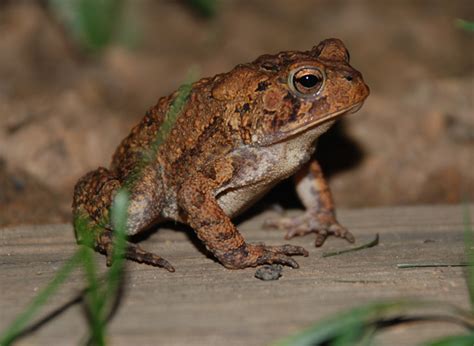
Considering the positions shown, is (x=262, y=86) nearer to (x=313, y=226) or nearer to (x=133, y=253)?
(x=313, y=226)

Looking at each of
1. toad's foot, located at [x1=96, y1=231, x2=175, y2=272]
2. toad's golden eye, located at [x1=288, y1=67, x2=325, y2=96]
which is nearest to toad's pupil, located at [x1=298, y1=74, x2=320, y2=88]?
toad's golden eye, located at [x1=288, y1=67, x2=325, y2=96]

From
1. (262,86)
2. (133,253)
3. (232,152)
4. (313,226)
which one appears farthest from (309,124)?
(133,253)

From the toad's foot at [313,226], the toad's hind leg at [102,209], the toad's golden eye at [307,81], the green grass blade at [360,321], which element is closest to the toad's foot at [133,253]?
the toad's hind leg at [102,209]

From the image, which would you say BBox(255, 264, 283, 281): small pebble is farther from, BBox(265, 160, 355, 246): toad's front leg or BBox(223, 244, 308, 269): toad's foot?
BBox(265, 160, 355, 246): toad's front leg

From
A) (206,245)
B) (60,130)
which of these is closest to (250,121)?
(206,245)

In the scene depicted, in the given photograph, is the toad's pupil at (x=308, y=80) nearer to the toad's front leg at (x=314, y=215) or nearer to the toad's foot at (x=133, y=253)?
the toad's front leg at (x=314, y=215)
